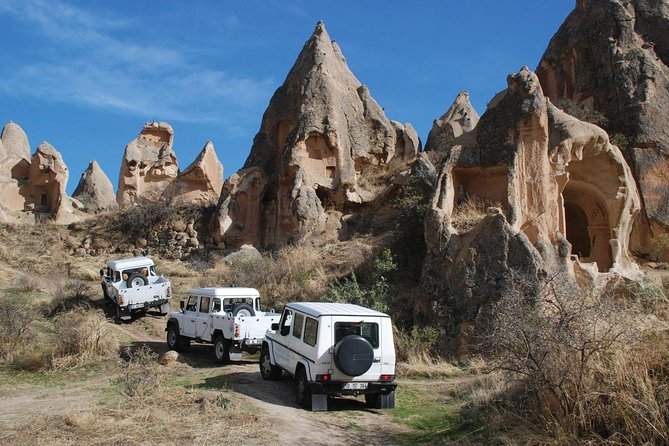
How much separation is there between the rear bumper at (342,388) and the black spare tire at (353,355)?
0.31 meters

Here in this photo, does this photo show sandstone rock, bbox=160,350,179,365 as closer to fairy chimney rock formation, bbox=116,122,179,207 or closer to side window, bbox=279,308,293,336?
side window, bbox=279,308,293,336

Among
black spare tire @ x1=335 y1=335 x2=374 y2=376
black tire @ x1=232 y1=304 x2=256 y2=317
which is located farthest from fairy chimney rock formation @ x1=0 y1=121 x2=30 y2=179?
black spare tire @ x1=335 y1=335 x2=374 y2=376

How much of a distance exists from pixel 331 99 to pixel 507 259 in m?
16.2

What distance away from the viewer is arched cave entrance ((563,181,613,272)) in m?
18.8

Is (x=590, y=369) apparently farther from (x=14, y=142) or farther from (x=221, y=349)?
(x=14, y=142)

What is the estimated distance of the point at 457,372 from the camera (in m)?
13.4

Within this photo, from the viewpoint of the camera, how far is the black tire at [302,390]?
10.5 m

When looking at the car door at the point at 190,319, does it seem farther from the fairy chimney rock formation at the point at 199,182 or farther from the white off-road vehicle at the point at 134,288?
the fairy chimney rock formation at the point at 199,182

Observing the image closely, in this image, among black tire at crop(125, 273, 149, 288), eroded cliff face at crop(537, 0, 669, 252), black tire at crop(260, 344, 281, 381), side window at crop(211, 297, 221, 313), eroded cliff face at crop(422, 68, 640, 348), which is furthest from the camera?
eroded cliff face at crop(537, 0, 669, 252)

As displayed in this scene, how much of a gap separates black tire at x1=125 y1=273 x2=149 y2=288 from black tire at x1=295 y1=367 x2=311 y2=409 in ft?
32.8

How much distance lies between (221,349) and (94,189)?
101 feet

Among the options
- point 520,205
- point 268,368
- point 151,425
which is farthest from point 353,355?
point 520,205

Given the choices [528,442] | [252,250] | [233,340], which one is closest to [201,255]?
[252,250]

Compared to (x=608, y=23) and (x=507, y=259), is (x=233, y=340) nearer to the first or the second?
(x=507, y=259)
